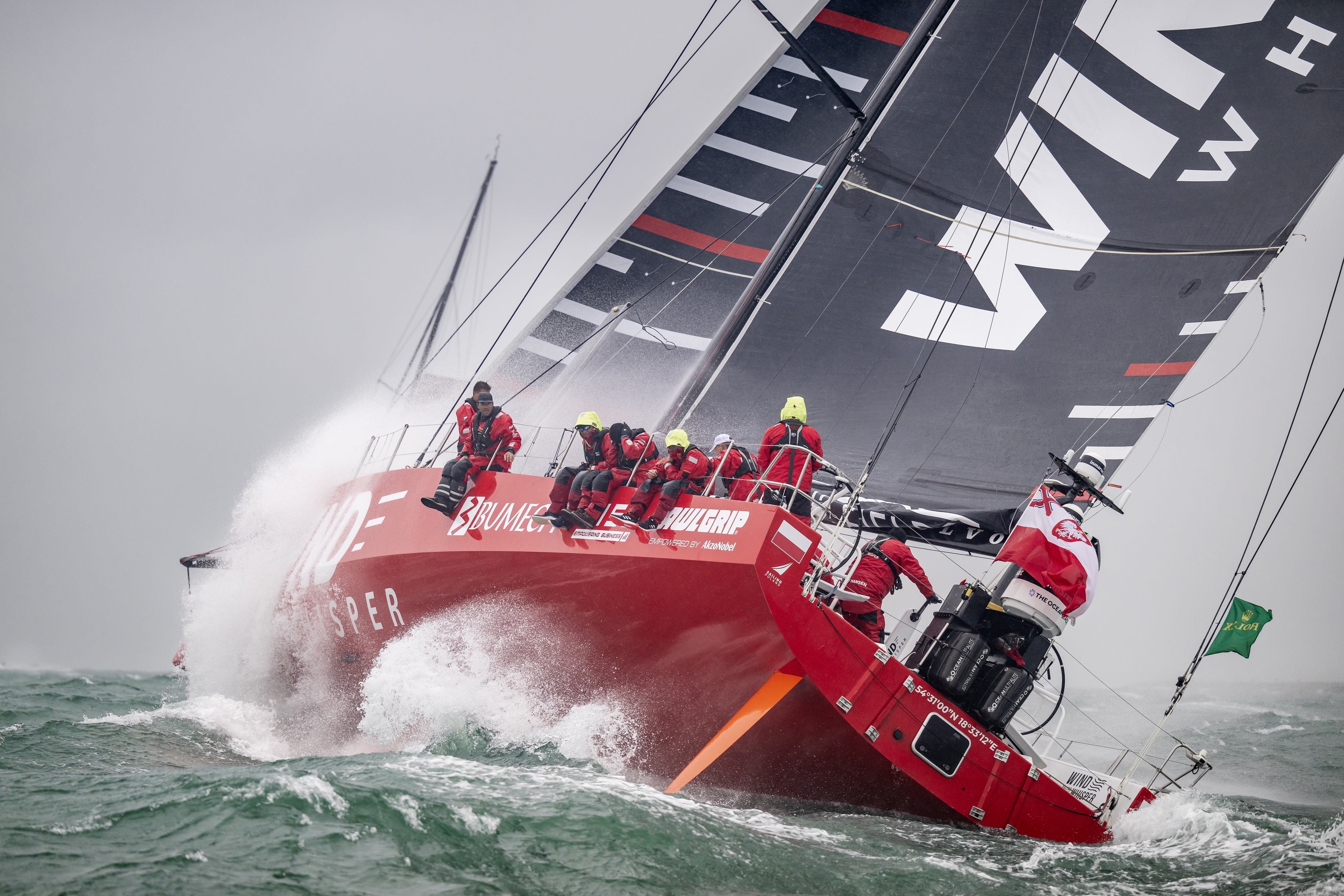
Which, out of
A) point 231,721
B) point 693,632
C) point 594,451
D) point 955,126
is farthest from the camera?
point 231,721

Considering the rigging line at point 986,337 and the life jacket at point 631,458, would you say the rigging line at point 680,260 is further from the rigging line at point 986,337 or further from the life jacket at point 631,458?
the life jacket at point 631,458

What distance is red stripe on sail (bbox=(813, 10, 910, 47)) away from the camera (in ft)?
25.2

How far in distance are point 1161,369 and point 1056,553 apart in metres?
2.41

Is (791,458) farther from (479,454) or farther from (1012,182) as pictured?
(1012,182)

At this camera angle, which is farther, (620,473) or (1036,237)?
(1036,237)

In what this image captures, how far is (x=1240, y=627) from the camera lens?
504 centimetres

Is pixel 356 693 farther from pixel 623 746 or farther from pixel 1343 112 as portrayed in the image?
pixel 1343 112

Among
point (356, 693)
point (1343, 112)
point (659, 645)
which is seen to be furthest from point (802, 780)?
point (1343, 112)

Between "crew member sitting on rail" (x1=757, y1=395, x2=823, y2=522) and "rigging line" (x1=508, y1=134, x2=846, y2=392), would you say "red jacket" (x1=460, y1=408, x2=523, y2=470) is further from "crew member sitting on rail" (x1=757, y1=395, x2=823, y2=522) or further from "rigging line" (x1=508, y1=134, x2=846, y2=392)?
"rigging line" (x1=508, y1=134, x2=846, y2=392)

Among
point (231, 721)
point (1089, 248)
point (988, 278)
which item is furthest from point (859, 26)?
point (231, 721)

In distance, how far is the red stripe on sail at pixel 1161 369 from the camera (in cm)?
649

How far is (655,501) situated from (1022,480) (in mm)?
2608

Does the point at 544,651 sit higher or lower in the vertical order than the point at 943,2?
lower

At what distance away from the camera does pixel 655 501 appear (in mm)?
5020
